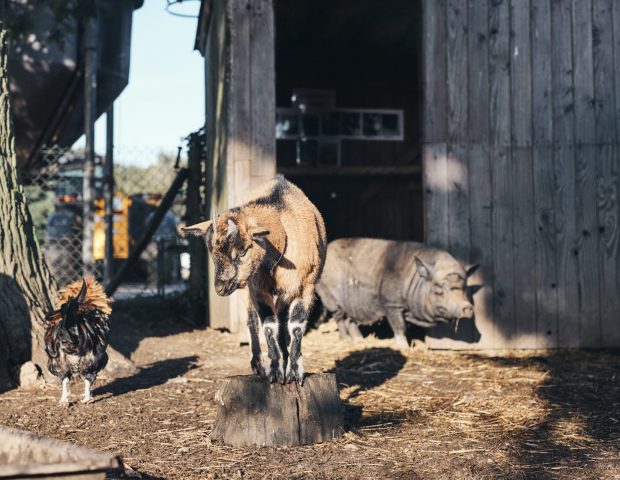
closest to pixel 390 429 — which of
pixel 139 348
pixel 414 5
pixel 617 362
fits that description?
pixel 617 362

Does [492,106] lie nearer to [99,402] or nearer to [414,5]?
[414,5]

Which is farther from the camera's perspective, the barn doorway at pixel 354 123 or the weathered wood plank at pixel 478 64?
the barn doorway at pixel 354 123

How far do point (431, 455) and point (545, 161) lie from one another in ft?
16.5

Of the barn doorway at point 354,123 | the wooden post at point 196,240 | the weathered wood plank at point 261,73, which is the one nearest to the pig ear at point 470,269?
the weathered wood plank at point 261,73

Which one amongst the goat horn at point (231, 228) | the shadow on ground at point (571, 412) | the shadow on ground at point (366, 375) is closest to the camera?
the goat horn at point (231, 228)

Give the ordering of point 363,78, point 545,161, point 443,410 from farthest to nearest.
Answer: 1. point 363,78
2. point 545,161
3. point 443,410

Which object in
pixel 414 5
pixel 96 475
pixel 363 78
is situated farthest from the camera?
pixel 363 78

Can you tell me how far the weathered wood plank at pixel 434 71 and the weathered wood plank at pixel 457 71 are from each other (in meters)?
0.05

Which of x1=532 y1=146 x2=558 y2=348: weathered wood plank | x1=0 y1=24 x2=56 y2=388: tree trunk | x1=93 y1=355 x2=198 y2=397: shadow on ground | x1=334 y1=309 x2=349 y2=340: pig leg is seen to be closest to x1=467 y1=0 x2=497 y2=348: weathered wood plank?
x1=532 y1=146 x2=558 y2=348: weathered wood plank

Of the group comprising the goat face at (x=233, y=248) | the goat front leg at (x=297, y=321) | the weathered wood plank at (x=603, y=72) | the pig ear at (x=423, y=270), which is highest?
the weathered wood plank at (x=603, y=72)

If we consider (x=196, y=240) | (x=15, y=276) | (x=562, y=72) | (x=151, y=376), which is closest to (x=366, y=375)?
(x=151, y=376)

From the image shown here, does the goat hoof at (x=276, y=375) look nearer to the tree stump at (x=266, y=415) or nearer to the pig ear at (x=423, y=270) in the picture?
the tree stump at (x=266, y=415)

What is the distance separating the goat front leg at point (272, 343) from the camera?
482cm

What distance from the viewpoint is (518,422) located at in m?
5.39
